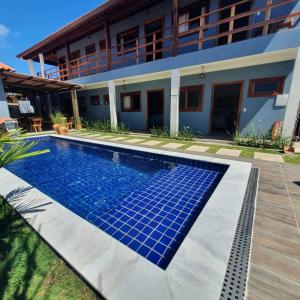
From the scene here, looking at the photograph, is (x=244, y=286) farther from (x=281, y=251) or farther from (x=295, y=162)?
(x=295, y=162)

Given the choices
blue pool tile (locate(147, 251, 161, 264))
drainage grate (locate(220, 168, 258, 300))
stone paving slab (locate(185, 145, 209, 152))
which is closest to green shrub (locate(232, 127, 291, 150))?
stone paving slab (locate(185, 145, 209, 152))

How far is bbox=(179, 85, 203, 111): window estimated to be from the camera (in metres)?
8.29

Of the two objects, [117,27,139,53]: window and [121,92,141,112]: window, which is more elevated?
[117,27,139,53]: window

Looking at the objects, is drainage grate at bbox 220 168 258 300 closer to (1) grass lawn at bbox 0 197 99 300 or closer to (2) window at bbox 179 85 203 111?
(1) grass lawn at bbox 0 197 99 300

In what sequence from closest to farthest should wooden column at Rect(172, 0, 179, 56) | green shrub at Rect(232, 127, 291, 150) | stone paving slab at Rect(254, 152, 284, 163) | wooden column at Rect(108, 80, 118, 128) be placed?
stone paving slab at Rect(254, 152, 284, 163) < green shrub at Rect(232, 127, 291, 150) < wooden column at Rect(172, 0, 179, 56) < wooden column at Rect(108, 80, 118, 128)

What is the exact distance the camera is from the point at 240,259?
1.62 metres

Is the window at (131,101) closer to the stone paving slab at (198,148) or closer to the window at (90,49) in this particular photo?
the window at (90,49)

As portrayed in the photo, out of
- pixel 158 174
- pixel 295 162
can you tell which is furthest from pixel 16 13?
pixel 295 162

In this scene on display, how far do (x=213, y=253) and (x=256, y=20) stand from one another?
873 cm

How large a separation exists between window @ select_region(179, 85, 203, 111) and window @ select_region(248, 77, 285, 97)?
2.14 m

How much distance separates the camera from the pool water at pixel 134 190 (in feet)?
7.40

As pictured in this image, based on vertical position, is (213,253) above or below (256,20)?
below

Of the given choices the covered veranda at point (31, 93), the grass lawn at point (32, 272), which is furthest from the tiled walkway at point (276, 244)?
the covered veranda at point (31, 93)

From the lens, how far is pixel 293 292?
1367 mm
